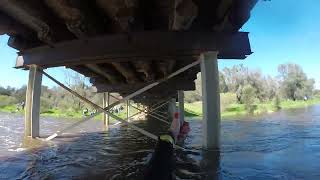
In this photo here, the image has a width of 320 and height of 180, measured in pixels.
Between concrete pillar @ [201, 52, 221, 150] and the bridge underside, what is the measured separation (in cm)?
69

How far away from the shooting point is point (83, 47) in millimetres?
11852

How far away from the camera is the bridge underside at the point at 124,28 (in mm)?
9680

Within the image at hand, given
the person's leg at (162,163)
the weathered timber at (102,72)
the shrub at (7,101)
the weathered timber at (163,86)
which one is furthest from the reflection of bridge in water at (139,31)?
the shrub at (7,101)

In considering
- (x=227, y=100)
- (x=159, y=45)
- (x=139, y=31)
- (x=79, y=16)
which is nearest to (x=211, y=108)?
(x=159, y=45)

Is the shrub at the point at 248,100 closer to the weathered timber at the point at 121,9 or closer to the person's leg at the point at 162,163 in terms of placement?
the weathered timber at the point at 121,9

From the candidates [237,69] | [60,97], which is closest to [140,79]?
[60,97]

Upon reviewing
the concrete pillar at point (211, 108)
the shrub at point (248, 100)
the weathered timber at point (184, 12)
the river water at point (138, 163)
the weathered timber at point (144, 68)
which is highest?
the shrub at point (248, 100)

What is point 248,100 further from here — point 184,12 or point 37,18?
point 184,12

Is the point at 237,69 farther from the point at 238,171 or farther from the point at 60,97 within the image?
the point at 238,171

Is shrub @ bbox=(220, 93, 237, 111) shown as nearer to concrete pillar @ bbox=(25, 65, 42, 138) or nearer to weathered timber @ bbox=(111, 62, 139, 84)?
weathered timber @ bbox=(111, 62, 139, 84)

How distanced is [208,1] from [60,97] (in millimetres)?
97612

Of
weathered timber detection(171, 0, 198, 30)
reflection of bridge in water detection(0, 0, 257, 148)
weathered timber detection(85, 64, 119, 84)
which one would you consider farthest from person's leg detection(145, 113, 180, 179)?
weathered timber detection(85, 64, 119, 84)

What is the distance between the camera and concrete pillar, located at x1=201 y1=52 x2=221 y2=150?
11.1m

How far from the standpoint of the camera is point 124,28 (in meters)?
10.7
